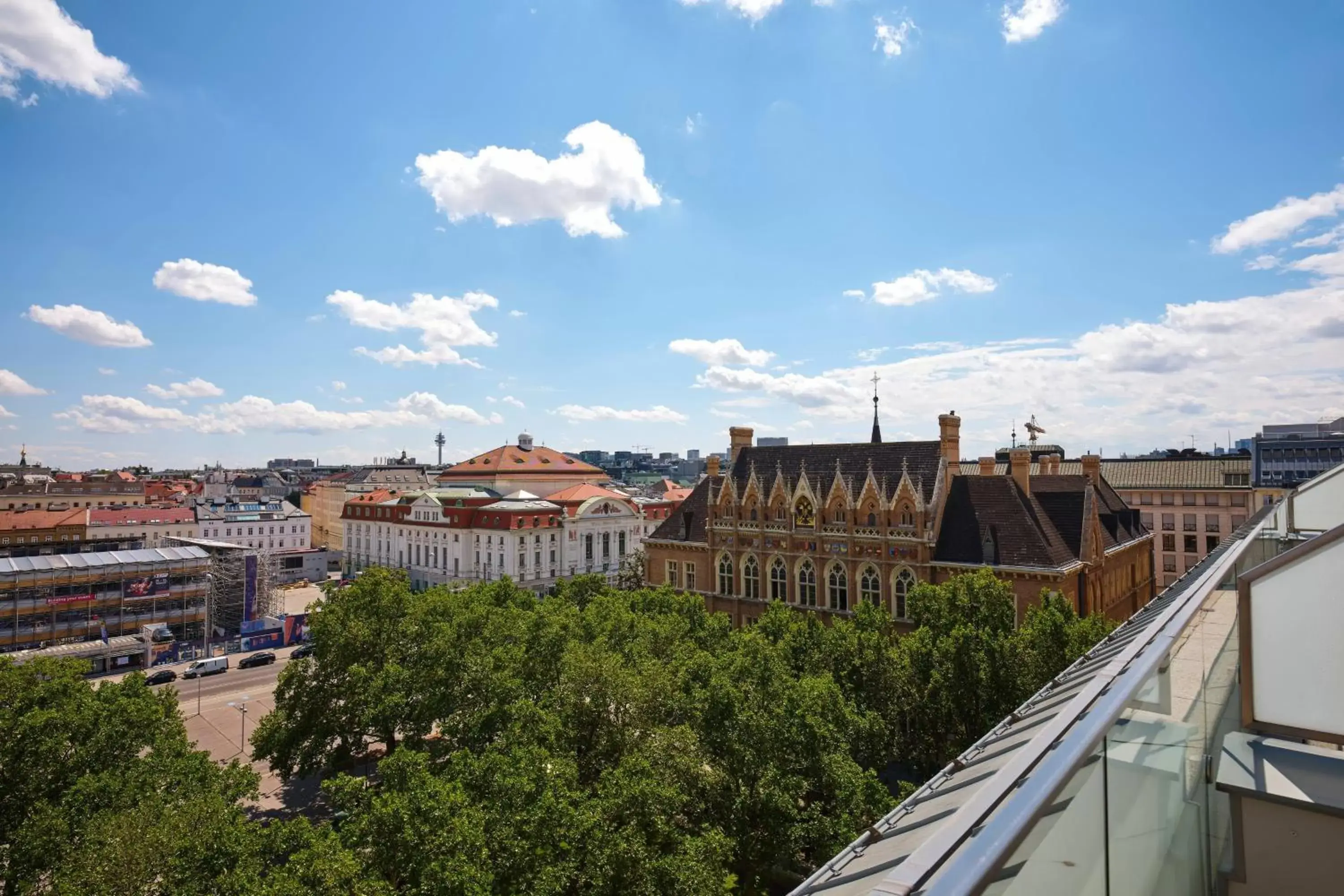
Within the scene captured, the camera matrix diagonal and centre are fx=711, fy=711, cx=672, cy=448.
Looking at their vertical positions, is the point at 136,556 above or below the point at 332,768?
above

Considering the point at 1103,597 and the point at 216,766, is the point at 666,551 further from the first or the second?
the point at 216,766

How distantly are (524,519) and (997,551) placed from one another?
6693cm

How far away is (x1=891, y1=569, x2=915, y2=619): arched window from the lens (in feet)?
166

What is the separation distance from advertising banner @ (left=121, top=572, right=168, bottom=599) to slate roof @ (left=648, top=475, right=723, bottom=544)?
177ft

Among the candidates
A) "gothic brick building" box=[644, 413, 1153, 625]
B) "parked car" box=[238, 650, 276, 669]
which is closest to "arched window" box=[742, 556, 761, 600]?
"gothic brick building" box=[644, 413, 1153, 625]

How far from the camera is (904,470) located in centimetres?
5153

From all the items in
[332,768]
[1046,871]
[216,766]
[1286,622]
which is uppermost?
[1286,622]

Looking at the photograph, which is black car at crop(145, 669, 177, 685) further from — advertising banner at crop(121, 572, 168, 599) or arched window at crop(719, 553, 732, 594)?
arched window at crop(719, 553, 732, 594)

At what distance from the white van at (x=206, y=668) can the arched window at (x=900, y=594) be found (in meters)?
63.7

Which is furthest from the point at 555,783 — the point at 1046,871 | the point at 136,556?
the point at 136,556

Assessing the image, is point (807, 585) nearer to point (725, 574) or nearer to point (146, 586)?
point (725, 574)

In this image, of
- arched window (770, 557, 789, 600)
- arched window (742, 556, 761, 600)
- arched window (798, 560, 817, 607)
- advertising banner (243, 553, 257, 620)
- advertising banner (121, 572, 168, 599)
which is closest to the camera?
arched window (798, 560, 817, 607)

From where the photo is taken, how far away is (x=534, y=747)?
24.8 metres

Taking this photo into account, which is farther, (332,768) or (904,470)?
(904,470)
